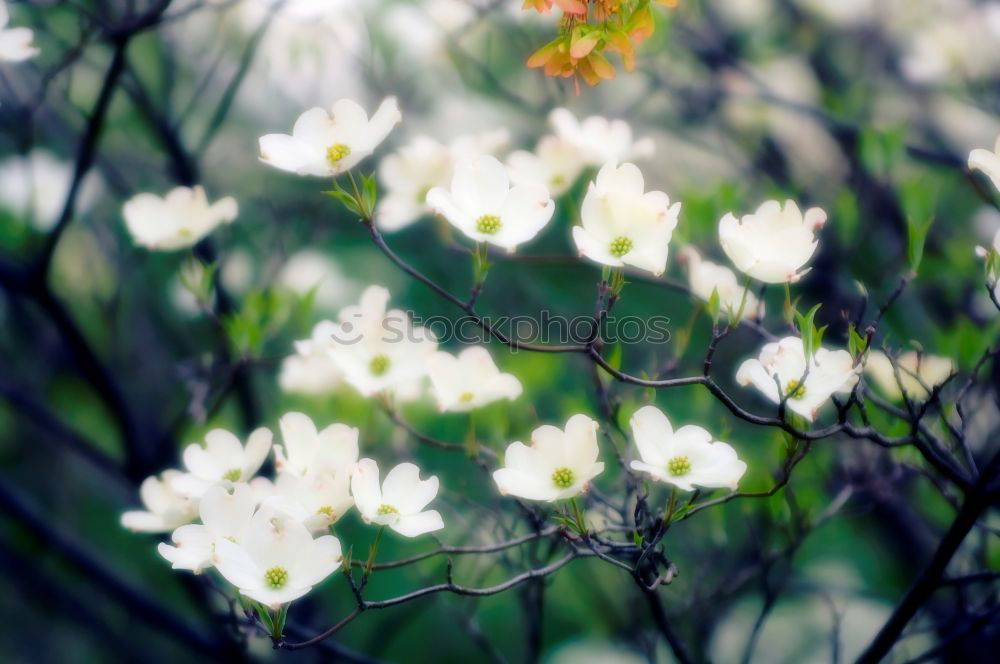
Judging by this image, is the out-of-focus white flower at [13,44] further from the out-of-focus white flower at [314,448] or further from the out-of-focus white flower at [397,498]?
the out-of-focus white flower at [397,498]

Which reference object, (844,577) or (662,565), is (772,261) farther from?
(844,577)

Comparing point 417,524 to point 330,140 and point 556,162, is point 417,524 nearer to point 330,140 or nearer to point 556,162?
point 330,140

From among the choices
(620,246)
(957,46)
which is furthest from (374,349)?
(957,46)

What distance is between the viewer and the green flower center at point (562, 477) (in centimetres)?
91

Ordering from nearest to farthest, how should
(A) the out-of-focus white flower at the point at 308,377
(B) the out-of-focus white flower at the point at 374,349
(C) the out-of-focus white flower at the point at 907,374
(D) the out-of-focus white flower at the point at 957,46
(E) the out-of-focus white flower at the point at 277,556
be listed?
(E) the out-of-focus white flower at the point at 277,556 < (B) the out-of-focus white flower at the point at 374,349 < (C) the out-of-focus white flower at the point at 907,374 < (A) the out-of-focus white flower at the point at 308,377 < (D) the out-of-focus white flower at the point at 957,46

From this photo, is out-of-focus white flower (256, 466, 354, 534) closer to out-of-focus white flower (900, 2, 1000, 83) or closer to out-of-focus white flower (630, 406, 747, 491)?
out-of-focus white flower (630, 406, 747, 491)

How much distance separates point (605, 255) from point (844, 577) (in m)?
2.41

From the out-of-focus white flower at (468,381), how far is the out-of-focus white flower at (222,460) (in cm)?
21

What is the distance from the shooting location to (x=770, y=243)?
3.06ft

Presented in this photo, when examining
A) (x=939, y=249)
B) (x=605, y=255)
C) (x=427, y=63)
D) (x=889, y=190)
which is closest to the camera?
(x=605, y=255)

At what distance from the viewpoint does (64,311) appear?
149 centimetres

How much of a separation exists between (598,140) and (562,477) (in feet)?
1.98

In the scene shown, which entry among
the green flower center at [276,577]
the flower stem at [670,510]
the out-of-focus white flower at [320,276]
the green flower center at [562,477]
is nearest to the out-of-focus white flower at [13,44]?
the green flower center at [276,577]

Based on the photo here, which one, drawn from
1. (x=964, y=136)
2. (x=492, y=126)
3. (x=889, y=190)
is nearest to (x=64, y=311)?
(x=889, y=190)
